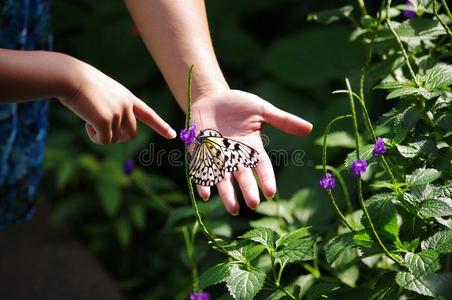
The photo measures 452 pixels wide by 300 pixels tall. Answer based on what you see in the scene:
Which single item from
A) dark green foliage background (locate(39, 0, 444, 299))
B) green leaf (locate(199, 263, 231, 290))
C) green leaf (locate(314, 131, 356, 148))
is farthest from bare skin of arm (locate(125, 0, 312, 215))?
dark green foliage background (locate(39, 0, 444, 299))

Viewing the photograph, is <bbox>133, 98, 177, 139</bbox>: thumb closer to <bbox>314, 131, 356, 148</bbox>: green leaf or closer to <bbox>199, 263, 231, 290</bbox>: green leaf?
<bbox>199, 263, 231, 290</bbox>: green leaf

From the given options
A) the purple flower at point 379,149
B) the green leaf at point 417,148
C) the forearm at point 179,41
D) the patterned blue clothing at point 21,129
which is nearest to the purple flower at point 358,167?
the purple flower at point 379,149

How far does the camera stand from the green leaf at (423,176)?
3.58 ft

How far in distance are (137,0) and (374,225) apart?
0.68m

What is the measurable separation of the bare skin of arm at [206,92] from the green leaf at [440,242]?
10.3 inches

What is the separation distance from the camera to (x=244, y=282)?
108 cm

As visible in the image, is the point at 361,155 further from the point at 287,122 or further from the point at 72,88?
the point at 72,88

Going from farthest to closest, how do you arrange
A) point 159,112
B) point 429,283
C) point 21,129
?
point 159,112 → point 21,129 → point 429,283

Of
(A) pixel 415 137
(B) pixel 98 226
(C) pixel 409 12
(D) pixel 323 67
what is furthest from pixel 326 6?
(A) pixel 415 137

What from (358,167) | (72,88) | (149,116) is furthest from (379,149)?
(72,88)

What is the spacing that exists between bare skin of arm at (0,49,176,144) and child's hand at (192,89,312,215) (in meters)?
0.14

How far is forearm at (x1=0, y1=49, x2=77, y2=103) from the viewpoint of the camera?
115 centimetres

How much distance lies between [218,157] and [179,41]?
0.98ft

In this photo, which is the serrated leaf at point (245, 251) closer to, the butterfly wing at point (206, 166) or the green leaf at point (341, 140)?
the butterfly wing at point (206, 166)
